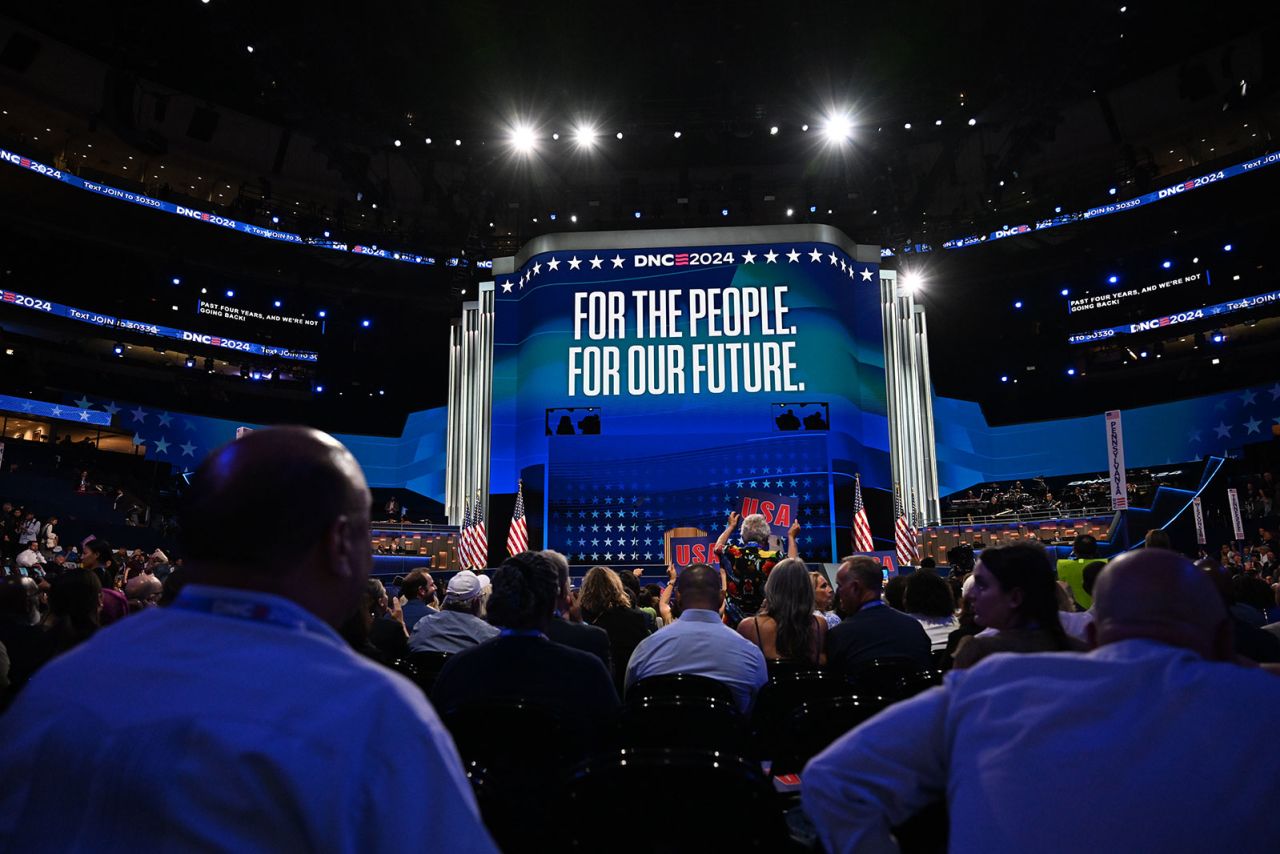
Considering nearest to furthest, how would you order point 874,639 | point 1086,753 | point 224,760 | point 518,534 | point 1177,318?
point 224,760
point 1086,753
point 874,639
point 518,534
point 1177,318

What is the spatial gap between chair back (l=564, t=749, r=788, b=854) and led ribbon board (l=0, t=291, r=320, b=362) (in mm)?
28397

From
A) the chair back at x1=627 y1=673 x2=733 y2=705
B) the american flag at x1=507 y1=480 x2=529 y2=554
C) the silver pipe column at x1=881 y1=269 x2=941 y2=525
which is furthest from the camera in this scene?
the silver pipe column at x1=881 y1=269 x2=941 y2=525

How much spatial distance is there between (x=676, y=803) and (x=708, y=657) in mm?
2100

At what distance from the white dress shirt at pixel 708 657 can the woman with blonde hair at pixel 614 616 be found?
Result: 1382 millimetres

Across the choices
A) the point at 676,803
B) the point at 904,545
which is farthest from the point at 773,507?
the point at 676,803

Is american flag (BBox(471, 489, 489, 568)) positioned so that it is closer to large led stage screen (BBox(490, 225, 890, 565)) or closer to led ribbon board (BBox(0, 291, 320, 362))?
large led stage screen (BBox(490, 225, 890, 565))

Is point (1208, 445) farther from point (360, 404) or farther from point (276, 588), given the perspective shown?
point (276, 588)

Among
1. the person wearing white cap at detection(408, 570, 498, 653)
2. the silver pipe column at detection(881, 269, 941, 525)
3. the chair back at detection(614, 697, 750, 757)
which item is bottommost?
the chair back at detection(614, 697, 750, 757)

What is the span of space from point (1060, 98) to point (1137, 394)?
51.3ft

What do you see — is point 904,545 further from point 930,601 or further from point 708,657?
point 708,657

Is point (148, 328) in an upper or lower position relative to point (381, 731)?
upper

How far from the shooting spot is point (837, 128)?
58.5 ft

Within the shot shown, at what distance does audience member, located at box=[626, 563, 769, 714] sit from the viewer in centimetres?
398

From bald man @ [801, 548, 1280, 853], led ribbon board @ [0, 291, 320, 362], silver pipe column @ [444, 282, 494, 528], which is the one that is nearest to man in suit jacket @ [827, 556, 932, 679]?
bald man @ [801, 548, 1280, 853]
